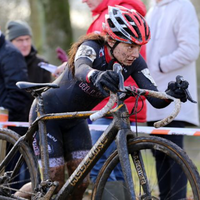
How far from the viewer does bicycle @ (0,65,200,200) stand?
11.4ft

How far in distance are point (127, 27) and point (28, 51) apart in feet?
10.7

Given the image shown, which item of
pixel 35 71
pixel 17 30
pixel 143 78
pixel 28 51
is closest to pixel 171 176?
pixel 143 78

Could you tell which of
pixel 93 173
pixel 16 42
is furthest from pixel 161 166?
pixel 16 42

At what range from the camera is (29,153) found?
174 inches

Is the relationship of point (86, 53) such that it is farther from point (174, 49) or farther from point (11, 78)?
point (11, 78)

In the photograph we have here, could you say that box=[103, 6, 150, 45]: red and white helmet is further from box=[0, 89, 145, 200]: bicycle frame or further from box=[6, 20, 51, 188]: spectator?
box=[6, 20, 51, 188]: spectator

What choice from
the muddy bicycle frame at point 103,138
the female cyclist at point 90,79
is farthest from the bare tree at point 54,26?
the muddy bicycle frame at point 103,138

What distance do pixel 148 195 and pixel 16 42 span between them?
4.00m

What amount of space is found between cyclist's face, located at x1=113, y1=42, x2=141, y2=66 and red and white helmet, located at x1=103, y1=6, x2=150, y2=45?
70 mm

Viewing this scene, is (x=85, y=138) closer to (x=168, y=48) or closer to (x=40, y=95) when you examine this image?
(x=40, y=95)

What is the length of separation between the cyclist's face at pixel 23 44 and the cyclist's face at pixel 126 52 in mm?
3065

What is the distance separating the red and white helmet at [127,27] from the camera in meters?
3.79

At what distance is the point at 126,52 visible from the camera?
3881 mm

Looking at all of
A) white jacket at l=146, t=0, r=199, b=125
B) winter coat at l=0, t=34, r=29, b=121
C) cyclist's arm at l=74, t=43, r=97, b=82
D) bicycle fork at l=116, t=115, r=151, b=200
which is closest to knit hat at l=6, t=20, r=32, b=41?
winter coat at l=0, t=34, r=29, b=121
